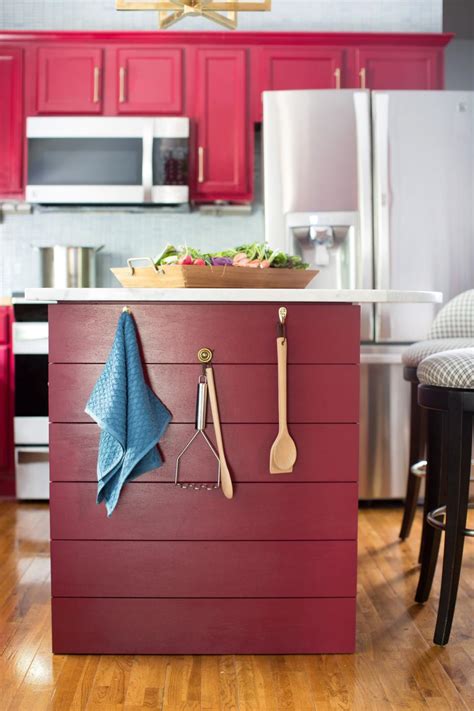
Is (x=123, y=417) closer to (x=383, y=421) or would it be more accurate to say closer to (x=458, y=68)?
(x=383, y=421)

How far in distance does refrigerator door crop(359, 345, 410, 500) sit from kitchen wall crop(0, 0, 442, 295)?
1.17 meters

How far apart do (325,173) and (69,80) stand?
143 cm

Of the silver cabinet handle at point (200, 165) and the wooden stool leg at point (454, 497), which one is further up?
the silver cabinet handle at point (200, 165)

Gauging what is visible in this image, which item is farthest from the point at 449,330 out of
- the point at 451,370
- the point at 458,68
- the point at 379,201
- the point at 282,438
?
the point at 458,68

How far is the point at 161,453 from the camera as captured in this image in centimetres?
207

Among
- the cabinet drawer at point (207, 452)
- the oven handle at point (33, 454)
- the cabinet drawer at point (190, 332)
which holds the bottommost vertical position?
the oven handle at point (33, 454)

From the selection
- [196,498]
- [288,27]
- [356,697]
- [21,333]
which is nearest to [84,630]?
[196,498]

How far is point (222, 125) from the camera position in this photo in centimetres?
426

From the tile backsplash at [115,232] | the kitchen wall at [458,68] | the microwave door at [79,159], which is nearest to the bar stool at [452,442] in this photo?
the microwave door at [79,159]

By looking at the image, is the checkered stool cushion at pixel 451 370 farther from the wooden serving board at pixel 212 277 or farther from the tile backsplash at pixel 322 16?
the tile backsplash at pixel 322 16

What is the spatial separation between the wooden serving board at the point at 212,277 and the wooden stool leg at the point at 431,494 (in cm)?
63

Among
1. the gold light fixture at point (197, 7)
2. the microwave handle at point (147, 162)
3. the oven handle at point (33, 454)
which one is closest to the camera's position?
the gold light fixture at point (197, 7)

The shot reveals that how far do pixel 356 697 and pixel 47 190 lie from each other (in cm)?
299

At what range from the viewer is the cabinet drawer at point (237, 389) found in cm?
207
